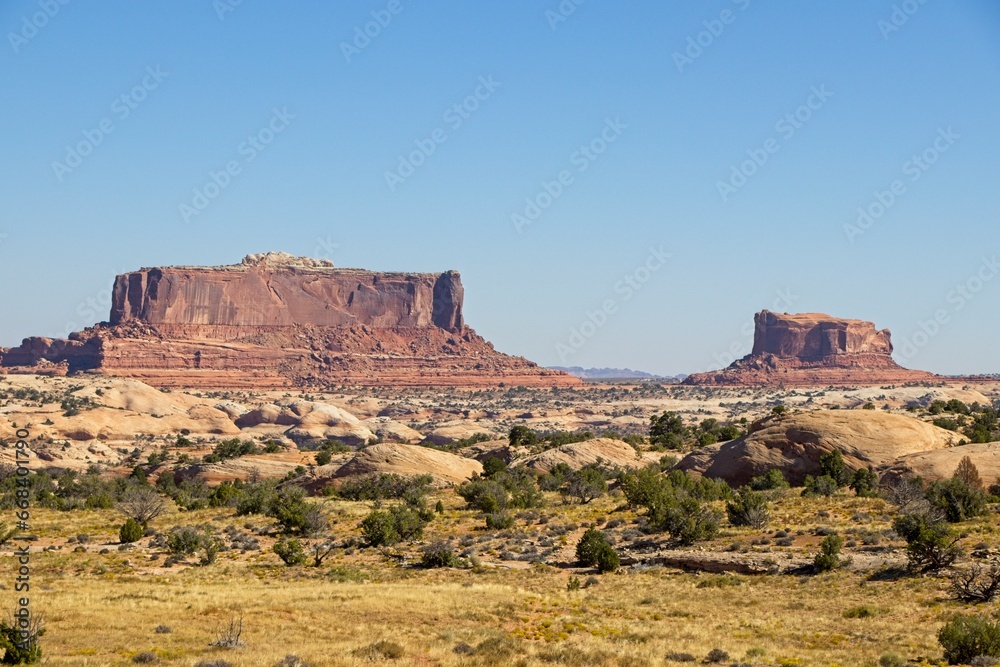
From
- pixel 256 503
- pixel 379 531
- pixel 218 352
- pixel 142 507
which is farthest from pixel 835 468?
pixel 218 352

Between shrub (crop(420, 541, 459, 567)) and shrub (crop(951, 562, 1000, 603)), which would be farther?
shrub (crop(420, 541, 459, 567))

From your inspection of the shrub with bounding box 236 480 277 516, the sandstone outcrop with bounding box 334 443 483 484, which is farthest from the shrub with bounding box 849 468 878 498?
the shrub with bounding box 236 480 277 516

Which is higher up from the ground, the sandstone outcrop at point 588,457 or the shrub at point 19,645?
the sandstone outcrop at point 588,457

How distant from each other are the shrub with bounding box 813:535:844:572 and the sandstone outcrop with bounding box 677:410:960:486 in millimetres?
13781

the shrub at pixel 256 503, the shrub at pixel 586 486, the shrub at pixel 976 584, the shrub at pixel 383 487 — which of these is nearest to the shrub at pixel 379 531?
the shrub at pixel 256 503

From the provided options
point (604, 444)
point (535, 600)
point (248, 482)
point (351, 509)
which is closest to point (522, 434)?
point (604, 444)

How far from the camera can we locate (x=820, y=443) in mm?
41531

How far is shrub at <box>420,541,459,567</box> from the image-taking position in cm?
3016

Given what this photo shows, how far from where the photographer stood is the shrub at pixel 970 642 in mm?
18125

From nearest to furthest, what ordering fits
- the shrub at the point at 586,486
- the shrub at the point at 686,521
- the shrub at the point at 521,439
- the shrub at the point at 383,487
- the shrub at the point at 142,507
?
the shrub at the point at 686,521 < the shrub at the point at 142,507 < the shrub at the point at 586,486 < the shrub at the point at 383,487 < the shrub at the point at 521,439

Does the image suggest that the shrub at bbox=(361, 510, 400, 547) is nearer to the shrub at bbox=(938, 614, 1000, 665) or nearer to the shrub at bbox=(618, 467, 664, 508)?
the shrub at bbox=(618, 467, 664, 508)

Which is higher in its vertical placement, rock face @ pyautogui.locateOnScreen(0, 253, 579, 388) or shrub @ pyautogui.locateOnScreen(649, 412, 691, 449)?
rock face @ pyautogui.locateOnScreen(0, 253, 579, 388)

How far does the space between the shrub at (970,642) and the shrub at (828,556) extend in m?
8.21

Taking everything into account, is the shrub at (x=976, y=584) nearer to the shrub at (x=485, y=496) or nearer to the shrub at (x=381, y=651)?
the shrub at (x=381, y=651)
